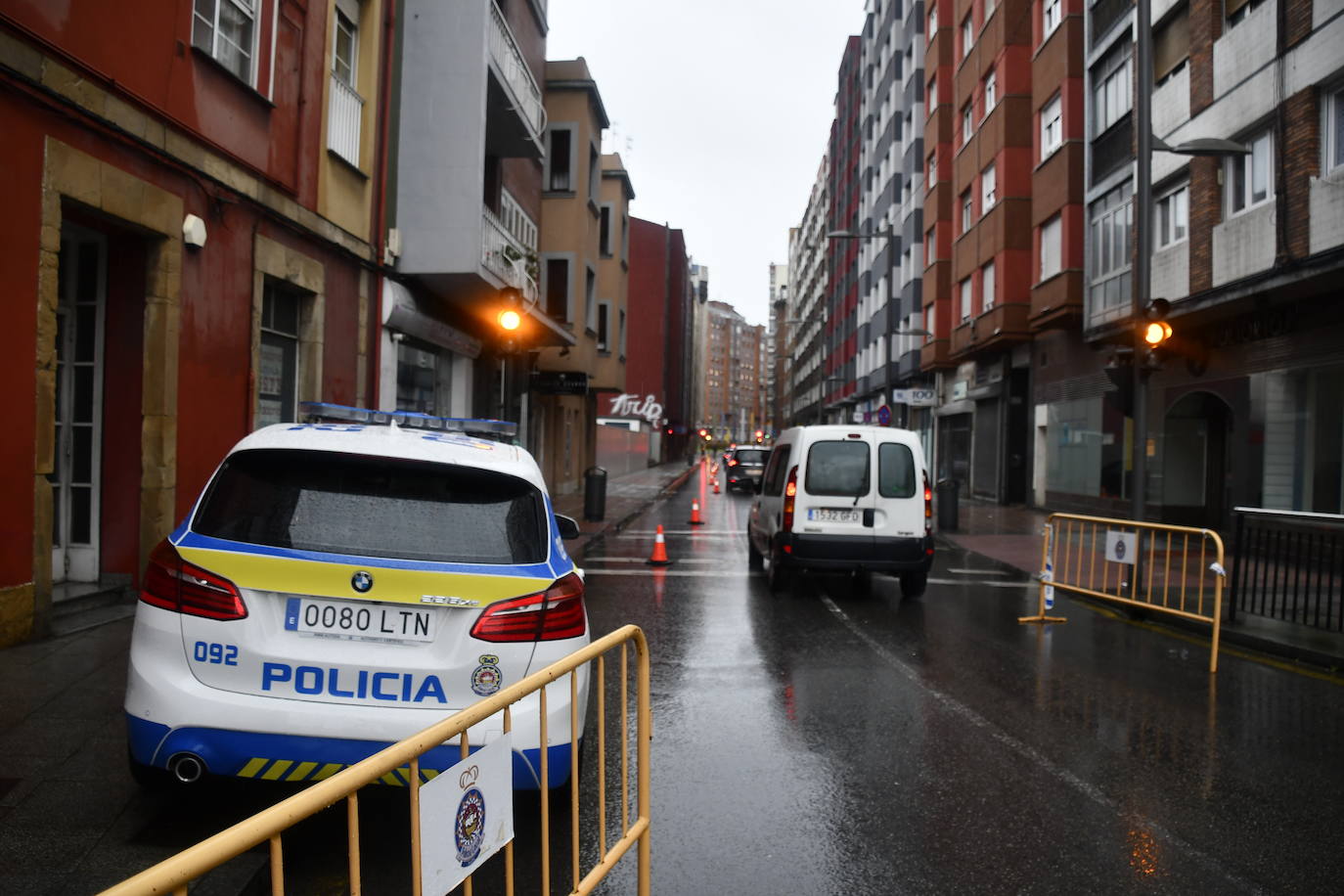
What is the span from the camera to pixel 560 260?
23.1 metres

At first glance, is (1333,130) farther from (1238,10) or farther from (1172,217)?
(1172,217)

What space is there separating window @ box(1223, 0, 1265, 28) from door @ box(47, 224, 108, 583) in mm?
16888

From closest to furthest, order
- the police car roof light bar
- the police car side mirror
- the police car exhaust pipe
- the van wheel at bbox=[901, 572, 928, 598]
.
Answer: the police car exhaust pipe < the police car roof light bar < the police car side mirror < the van wheel at bbox=[901, 572, 928, 598]

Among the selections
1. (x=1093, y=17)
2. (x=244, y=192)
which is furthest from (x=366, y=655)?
(x=1093, y=17)

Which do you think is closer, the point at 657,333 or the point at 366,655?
the point at 366,655

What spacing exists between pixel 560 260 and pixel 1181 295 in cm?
1369

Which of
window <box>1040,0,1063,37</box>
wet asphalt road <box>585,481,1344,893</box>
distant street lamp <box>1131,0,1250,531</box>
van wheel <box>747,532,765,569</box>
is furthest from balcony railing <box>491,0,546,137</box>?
window <box>1040,0,1063,37</box>

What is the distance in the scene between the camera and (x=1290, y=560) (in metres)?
8.59

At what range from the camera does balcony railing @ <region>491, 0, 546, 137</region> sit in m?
→ 15.0

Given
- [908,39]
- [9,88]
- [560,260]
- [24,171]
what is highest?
[908,39]

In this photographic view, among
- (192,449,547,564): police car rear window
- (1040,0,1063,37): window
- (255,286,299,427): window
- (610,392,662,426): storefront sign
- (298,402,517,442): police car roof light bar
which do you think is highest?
(1040,0,1063,37): window

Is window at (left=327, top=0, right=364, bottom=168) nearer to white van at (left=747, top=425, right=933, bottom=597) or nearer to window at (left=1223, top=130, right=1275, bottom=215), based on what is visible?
white van at (left=747, top=425, right=933, bottom=597)

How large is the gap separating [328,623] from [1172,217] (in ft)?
62.1

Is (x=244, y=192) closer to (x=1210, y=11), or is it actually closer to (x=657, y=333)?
(x=1210, y=11)
